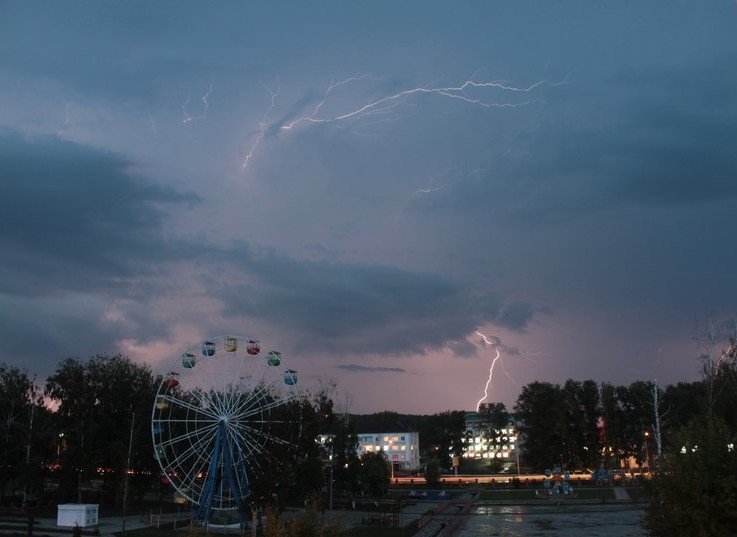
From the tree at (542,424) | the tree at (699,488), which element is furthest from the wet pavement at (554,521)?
the tree at (542,424)

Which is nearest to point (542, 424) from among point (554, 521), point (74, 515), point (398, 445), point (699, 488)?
point (398, 445)

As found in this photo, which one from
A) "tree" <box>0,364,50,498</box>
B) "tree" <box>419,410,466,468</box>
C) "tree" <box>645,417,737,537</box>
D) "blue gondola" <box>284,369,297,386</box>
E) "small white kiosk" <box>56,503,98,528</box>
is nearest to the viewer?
"tree" <box>645,417,737,537</box>

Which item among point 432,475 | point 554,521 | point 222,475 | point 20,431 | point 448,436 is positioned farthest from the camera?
point 448,436

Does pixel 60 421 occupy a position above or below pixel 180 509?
above

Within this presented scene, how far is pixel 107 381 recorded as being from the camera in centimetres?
6384

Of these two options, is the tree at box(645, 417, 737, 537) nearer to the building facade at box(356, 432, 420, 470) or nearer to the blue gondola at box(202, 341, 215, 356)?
the blue gondola at box(202, 341, 215, 356)

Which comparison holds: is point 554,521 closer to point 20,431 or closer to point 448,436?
point 20,431

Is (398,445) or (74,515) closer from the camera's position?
(74,515)

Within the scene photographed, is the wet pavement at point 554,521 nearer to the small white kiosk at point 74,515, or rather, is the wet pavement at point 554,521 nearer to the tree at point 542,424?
the small white kiosk at point 74,515

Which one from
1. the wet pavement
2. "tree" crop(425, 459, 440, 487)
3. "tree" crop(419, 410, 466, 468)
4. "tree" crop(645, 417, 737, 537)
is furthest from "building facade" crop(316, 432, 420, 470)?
"tree" crop(645, 417, 737, 537)

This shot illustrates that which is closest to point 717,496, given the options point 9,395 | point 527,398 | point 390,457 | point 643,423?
point 9,395

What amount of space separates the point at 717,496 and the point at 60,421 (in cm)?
5614

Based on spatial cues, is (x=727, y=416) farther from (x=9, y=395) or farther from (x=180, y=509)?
(x=9, y=395)

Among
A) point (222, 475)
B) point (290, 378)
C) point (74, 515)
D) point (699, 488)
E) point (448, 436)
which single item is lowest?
point (74, 515)
